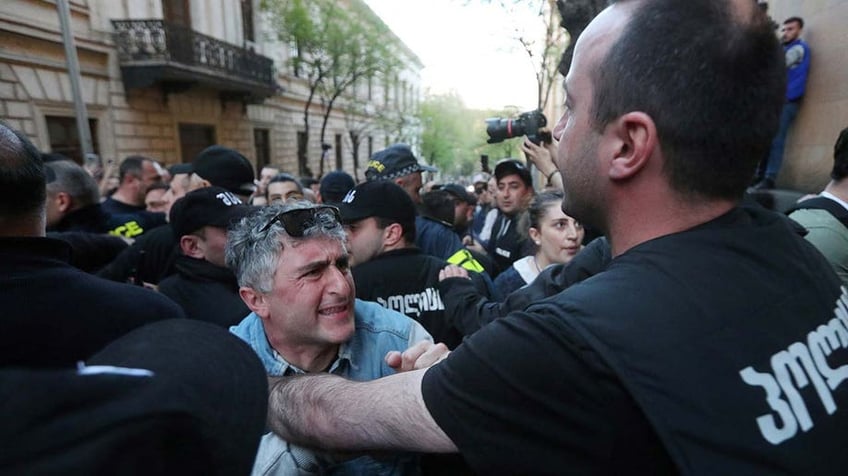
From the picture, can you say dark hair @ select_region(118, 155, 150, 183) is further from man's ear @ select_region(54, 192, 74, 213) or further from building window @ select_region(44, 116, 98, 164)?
building window @ select_region(44, 116, 98, 164)

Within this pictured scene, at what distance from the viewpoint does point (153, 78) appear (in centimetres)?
1227

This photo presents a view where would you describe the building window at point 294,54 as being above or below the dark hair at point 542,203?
above

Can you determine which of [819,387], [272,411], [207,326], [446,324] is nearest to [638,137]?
[819,387]

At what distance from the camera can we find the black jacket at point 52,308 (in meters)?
1.31

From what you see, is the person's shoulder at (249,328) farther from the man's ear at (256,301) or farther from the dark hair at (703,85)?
the dark hair at (703,85)

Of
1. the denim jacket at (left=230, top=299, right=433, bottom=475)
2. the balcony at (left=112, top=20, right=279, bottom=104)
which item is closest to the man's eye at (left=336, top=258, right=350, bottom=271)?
the denim jacket at (left=230, top=299, right=433, bottom=475)

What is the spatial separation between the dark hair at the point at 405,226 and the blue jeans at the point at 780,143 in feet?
14.3

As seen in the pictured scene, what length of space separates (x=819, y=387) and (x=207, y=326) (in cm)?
104

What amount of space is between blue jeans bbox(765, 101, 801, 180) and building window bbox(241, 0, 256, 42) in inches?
678

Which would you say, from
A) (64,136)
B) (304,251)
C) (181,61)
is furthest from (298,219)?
(181,61)

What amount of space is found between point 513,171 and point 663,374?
4.20m

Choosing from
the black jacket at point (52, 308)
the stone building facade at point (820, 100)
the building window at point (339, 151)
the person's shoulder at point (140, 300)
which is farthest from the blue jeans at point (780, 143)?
the building window at point (339, 151)

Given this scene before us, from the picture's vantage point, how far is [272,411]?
1.23 metres

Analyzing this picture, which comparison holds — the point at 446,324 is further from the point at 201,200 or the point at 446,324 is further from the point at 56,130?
the point at 56,130
